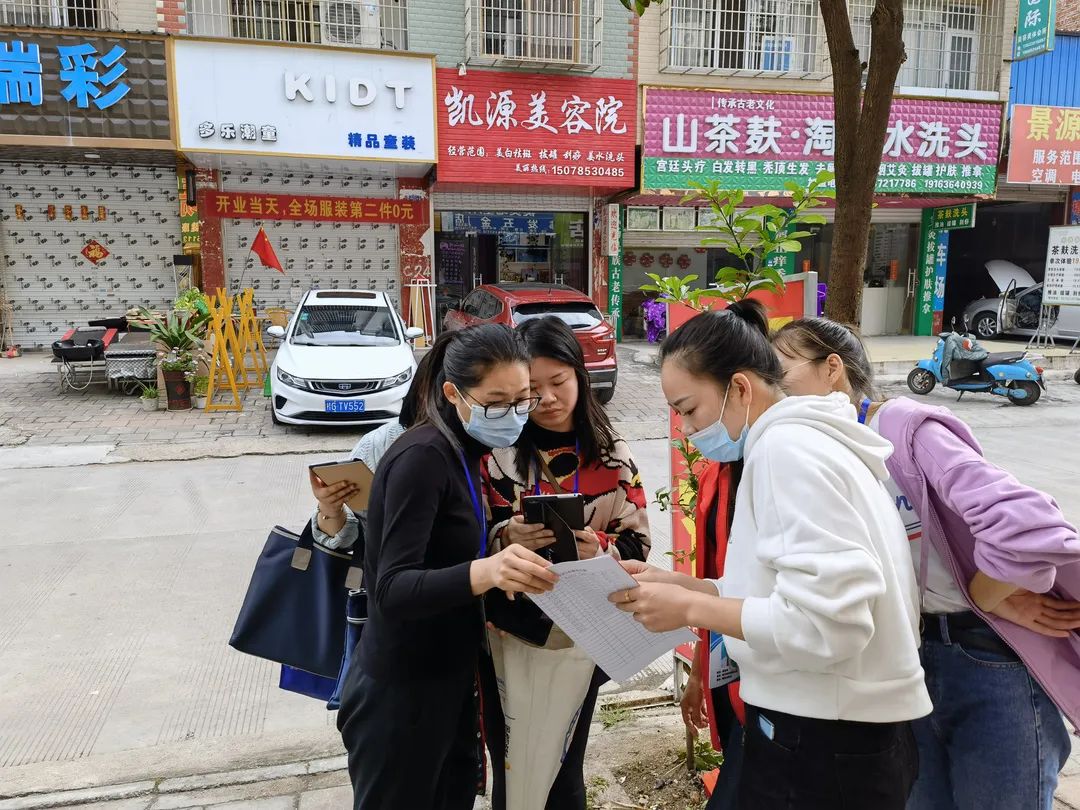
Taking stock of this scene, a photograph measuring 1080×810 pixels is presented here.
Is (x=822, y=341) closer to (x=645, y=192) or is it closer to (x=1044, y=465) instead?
(x=1044, y=465)

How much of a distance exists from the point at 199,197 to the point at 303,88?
9.42 ft

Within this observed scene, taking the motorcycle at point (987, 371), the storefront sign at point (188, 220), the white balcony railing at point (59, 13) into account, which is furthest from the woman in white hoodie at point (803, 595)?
the white balcony railing at point (59, 13)

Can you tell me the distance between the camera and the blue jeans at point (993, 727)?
1.52m

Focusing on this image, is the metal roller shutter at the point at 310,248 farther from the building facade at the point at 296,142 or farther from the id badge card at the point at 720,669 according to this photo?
the id badge card at the point at 720,669

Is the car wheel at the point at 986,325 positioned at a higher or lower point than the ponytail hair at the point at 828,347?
lower

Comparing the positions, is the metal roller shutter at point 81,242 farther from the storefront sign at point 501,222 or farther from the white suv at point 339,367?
the white suv at point 339,367

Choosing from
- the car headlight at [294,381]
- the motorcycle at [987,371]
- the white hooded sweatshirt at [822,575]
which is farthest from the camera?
the motorcycle at [987,371]

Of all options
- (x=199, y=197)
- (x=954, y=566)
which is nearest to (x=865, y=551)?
(x=954, y=566)

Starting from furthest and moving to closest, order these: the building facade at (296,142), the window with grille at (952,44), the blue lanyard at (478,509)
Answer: the window with grille at (952,44) < the building facade at (296,142) < the blue lanyard at (478,509)

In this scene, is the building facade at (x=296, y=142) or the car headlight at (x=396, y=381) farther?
the building facade at (x=296, y=142)

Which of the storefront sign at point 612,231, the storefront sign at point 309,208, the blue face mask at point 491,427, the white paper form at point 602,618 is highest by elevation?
the storefront sign at point 309,208

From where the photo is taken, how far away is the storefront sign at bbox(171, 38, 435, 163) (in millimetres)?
10688

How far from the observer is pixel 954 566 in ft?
5.03

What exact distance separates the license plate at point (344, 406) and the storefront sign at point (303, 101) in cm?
517
